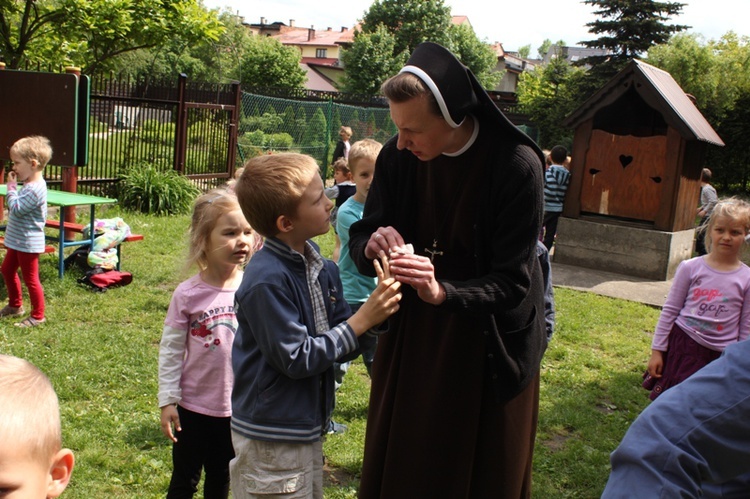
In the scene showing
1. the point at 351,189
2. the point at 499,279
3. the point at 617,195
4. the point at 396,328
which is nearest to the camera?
the point at 499,279

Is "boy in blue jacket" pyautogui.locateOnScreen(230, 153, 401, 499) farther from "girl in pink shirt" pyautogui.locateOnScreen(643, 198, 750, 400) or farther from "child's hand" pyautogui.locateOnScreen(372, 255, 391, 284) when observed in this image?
"girl in pink shirt" pyautogui.locateOnScreen(643, 198, 750, 400)

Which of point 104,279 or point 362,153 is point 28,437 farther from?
point 104,279

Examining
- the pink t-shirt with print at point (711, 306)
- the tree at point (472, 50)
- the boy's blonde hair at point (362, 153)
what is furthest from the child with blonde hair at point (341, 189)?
the tree at point (472, 50)

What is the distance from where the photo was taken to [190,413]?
3031 millimetres

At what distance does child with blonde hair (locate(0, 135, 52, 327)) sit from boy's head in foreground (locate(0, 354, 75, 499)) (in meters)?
5.20

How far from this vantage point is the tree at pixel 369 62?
5088cm

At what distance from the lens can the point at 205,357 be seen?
3039 mm

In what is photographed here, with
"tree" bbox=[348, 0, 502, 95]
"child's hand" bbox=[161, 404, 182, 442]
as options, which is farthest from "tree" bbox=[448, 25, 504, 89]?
"child's hand" bbox=[161, 404, 182, 442]

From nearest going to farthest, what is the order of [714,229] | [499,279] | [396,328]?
[499,279], [396,328], [714,229]

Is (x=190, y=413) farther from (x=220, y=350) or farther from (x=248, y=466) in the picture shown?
(x=248, y=466)

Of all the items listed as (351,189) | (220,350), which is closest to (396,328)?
(220,350)

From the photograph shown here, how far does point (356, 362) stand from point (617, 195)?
6092 mm

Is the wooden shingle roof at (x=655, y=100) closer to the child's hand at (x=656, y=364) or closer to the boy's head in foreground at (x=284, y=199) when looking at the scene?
the child's hand at (x=656, y=364)

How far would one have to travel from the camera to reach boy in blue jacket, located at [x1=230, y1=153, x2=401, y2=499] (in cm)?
230
